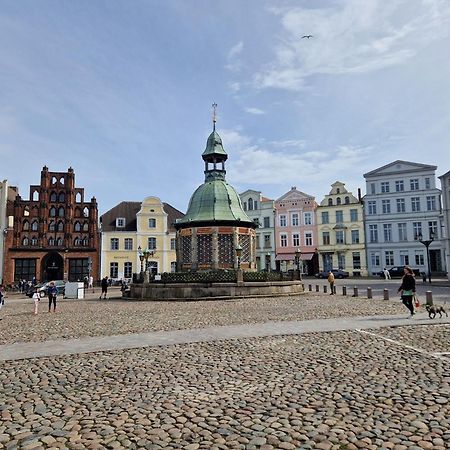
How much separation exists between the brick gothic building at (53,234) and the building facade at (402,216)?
3725 centimetres

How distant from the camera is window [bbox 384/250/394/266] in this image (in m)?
55.1

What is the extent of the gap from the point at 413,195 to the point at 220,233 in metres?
35.4

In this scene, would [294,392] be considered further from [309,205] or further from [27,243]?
[309,205]

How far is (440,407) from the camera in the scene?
17.3 ft

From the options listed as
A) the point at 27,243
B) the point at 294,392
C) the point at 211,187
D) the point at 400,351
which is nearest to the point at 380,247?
the point at 211,187

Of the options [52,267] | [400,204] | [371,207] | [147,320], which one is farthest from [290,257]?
[147,320]

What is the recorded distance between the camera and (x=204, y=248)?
3112cm

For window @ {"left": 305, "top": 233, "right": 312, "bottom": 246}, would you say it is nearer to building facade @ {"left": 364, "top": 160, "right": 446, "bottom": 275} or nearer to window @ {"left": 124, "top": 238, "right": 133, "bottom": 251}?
building facade @ {"left": 364, "top": 160, "right": 446, "bottom": 275}

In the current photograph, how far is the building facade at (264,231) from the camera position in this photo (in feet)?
206

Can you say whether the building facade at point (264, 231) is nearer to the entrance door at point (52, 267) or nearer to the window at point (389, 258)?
the window at point (389, 258)

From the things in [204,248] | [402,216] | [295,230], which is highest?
[402,216]

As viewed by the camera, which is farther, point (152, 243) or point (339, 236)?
point (339, 236)

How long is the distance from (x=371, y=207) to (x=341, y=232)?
17.5 ft

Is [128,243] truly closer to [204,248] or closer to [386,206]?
[204,248]
